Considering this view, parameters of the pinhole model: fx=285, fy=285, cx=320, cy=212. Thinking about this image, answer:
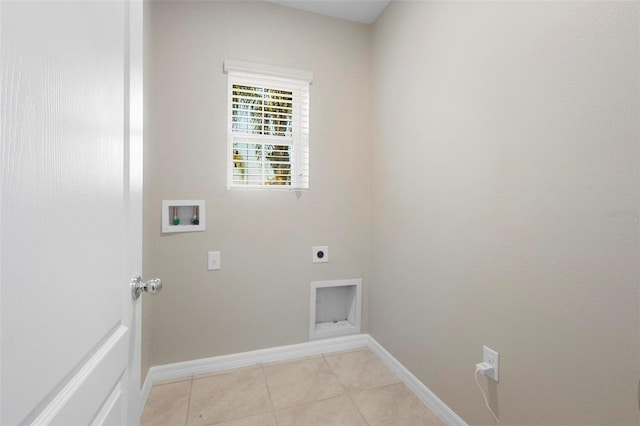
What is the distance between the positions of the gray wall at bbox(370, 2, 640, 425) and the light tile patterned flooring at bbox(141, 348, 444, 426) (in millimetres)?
221

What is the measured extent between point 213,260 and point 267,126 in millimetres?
1011

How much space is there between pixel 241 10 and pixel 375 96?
111 centimetres

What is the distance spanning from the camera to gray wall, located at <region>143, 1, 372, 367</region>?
5.96 ft

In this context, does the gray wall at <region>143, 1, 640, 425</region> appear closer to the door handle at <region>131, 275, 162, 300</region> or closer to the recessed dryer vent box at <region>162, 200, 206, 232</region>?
the recessed dryer vent box at <region>162, 200, 206, 232</region>

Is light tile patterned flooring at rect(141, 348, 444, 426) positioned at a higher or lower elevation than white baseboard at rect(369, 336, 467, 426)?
lower

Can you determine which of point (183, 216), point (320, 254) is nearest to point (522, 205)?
point (320, 254)

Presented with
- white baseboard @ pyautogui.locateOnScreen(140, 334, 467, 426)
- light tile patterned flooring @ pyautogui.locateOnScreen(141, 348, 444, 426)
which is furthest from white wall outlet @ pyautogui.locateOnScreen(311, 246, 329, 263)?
light tile patterned flooring @ pyautogui.locateOnScreen(141, 348, 444, 426)

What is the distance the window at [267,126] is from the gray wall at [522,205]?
713 millimetres

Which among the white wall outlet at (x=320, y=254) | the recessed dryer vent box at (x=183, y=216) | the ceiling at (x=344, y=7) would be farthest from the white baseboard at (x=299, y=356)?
the ceiling at (x=344, y=7)

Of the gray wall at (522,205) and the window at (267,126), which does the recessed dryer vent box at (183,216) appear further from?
the gray wall at (522,205)

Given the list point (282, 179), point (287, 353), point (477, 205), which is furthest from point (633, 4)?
point (287, 353)

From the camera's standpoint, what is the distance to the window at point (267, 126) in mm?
1969

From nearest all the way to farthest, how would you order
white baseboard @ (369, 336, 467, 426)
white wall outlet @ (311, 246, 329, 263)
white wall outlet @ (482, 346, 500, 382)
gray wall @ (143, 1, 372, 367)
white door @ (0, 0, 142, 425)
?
white door @ (0, 0, 142, 425) → white wall outlet @ (482, 346, 500, 382) → white baseboard @ (369, 336, 467, 426) → gray wall @ (143, 1, 372, 367) → white wall outlet @ (311, 246, 329, 263)

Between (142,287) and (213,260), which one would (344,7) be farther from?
(142,287)
